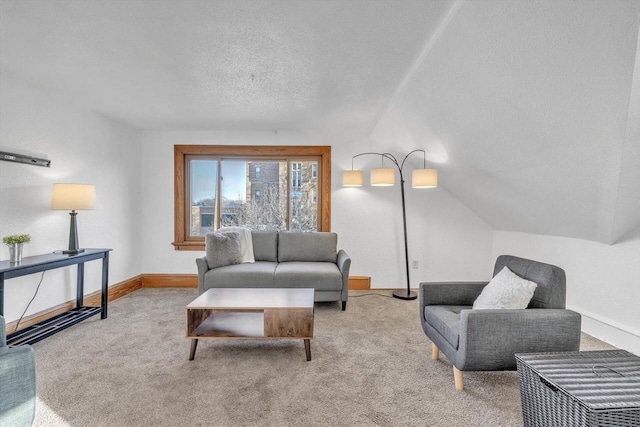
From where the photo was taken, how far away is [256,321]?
104 inches

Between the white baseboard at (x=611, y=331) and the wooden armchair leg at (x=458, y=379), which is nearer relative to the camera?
the wooden armchair leg at (x=458, y=379)

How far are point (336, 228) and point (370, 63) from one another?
254cm

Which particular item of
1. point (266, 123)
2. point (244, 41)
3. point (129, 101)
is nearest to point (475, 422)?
point (244, 41)

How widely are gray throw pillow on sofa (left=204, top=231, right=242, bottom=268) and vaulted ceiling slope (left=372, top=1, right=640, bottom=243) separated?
2316mm

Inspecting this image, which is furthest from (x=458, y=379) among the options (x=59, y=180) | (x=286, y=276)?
(x=59, y=180)

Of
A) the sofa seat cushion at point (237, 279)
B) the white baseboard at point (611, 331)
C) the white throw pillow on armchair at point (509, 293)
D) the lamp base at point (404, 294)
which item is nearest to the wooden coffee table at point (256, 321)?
the sofa seat cushion at point (237, 279)

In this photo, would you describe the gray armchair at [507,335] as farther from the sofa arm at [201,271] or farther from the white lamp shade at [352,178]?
the sofa arm at [201,271]

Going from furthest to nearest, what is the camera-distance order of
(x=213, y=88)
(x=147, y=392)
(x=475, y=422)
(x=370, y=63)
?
(x=213, y=88)
(x=370, y=63)
(x=147, y=392)
(x=475, y=422)

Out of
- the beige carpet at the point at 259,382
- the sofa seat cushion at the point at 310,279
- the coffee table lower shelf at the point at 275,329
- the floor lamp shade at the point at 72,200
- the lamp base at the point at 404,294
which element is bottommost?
the beige carpet at the point at 259,382

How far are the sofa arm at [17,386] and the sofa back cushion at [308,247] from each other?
2798 millimetres

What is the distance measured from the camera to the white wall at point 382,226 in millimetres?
4473

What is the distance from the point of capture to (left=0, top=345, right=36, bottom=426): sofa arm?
4.29 feet

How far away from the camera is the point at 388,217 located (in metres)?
4.48

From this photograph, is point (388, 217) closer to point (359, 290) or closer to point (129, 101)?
point (359, 290)
